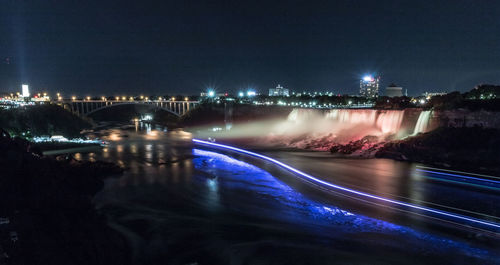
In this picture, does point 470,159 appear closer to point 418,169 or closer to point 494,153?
point 494,153

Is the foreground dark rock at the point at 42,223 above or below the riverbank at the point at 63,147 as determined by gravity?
above

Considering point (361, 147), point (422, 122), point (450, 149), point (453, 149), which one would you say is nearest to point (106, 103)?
point (361, 147)

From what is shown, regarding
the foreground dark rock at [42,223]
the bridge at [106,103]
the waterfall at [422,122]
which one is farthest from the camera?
the bridge at [106,103]

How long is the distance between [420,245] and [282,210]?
669cm

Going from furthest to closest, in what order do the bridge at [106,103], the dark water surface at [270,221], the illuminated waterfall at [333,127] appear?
the bridge at [106,103]
the illuminated waterfall at [333,127]
the dark water surface at [270,221]

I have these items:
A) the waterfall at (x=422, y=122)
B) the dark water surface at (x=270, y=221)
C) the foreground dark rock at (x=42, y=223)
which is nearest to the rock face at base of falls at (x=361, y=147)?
the waterfall at (x=422, y=122)

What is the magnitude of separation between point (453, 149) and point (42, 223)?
30.7 m

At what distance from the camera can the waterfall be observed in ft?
106

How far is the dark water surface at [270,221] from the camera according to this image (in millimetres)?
12047

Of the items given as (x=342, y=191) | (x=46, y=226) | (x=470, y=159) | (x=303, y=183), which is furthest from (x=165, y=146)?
(x=470, y=159)

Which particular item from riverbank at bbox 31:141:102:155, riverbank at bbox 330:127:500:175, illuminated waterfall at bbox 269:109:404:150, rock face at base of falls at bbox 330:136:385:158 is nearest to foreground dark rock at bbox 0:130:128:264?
riverbank at bbox 31:141:102:155

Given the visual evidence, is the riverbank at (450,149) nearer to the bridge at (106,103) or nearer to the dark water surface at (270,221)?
the dark water surface at (270,221)

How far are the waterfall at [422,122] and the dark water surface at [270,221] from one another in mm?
8944

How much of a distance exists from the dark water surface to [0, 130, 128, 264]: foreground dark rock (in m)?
1.87
